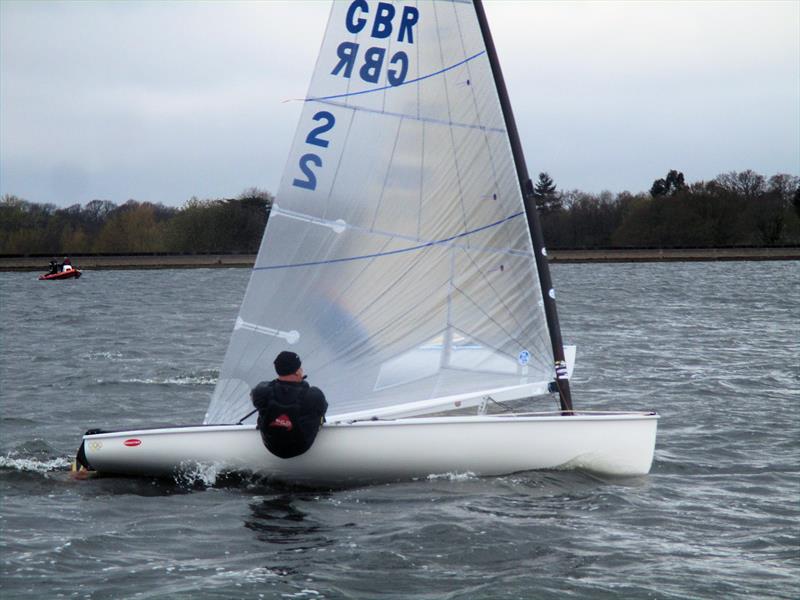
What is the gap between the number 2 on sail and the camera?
30.5 ft

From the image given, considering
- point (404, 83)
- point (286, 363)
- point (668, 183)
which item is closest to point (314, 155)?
point (404, 83)

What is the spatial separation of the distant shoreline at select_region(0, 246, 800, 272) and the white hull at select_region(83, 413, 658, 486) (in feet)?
208

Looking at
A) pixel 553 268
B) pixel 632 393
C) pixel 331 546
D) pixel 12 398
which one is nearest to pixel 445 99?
pixel 331 546

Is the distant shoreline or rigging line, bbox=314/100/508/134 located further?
the distant shoreline

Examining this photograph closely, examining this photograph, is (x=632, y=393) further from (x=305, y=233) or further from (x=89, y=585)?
(x=89, y=585)

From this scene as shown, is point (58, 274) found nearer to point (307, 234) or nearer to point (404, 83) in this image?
point (307, 234)

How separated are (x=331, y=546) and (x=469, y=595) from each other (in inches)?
47.3

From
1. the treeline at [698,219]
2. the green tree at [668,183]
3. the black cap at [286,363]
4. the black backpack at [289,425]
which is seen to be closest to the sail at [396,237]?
the black cap at [286,363]

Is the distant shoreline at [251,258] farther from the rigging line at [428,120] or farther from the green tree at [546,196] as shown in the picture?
the rigging line at [428,120]

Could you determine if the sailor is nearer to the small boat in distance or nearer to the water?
the water

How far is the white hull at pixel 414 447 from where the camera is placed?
8891mm

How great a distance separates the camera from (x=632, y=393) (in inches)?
606

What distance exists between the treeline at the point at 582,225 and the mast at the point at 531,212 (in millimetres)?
69472

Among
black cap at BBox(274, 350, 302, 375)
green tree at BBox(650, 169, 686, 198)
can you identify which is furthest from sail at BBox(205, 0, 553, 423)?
green tree at BBox(650, 169, 686, 198)
